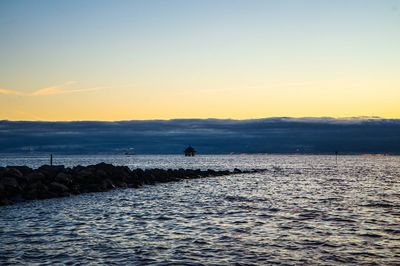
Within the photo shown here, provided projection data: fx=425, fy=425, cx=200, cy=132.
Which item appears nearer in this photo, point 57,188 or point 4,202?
point 4,202

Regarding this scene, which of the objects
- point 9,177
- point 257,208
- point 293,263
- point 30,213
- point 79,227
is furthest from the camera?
point 9,177

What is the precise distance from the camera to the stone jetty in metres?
35.1

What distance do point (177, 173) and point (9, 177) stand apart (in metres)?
33.3

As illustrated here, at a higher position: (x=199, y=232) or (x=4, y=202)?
(x=199, y=232)

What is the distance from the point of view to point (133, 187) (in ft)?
160

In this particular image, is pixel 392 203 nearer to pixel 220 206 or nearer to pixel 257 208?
pixel 257 208

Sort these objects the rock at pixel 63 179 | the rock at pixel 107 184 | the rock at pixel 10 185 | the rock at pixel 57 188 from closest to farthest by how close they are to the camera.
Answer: the rock at pixel 10 185 < the rock at pixel 57 188 < the rock at pixel 63 179 < the rock at pixel 107 184

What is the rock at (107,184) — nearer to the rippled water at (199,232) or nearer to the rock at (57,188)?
the rock at (57,188)

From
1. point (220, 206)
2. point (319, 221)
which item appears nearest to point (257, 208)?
point (220, 206)

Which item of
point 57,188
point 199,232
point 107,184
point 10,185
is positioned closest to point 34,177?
point 57,188

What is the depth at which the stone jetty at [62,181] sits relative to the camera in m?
35.1

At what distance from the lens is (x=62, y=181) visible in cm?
4225

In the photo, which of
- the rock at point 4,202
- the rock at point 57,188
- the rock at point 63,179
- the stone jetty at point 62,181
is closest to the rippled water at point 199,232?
the rock at point 4,202

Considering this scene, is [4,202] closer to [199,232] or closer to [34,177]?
[34,177]
